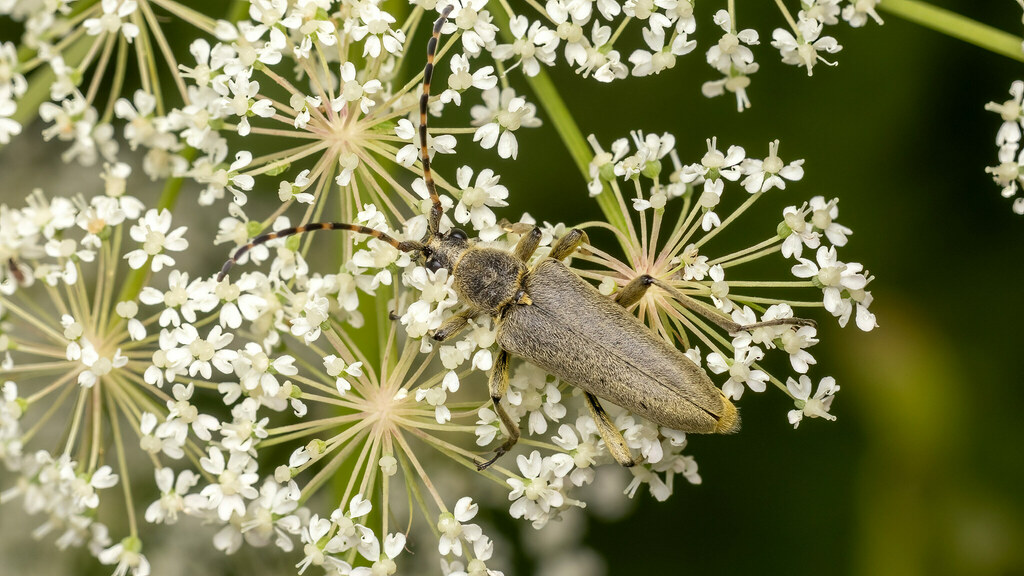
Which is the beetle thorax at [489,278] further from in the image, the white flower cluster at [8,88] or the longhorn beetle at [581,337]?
the white flower cluster at [8,88]

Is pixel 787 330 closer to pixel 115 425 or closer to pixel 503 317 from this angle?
pixel 503 317

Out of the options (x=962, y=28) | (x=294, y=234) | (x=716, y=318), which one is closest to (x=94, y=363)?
(x=294, y=234)

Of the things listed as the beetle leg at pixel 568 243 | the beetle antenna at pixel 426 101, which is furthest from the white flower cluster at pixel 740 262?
the beetle antenna at pixel 426 101

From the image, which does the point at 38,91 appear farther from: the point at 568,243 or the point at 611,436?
the point at 611,436

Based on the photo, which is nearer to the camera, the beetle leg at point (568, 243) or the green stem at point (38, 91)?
the beetle leg at point (568, 243)

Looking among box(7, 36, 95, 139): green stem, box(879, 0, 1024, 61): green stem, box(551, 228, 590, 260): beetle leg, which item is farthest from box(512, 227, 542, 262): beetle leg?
box(7, 36, 95, 139): green stem
